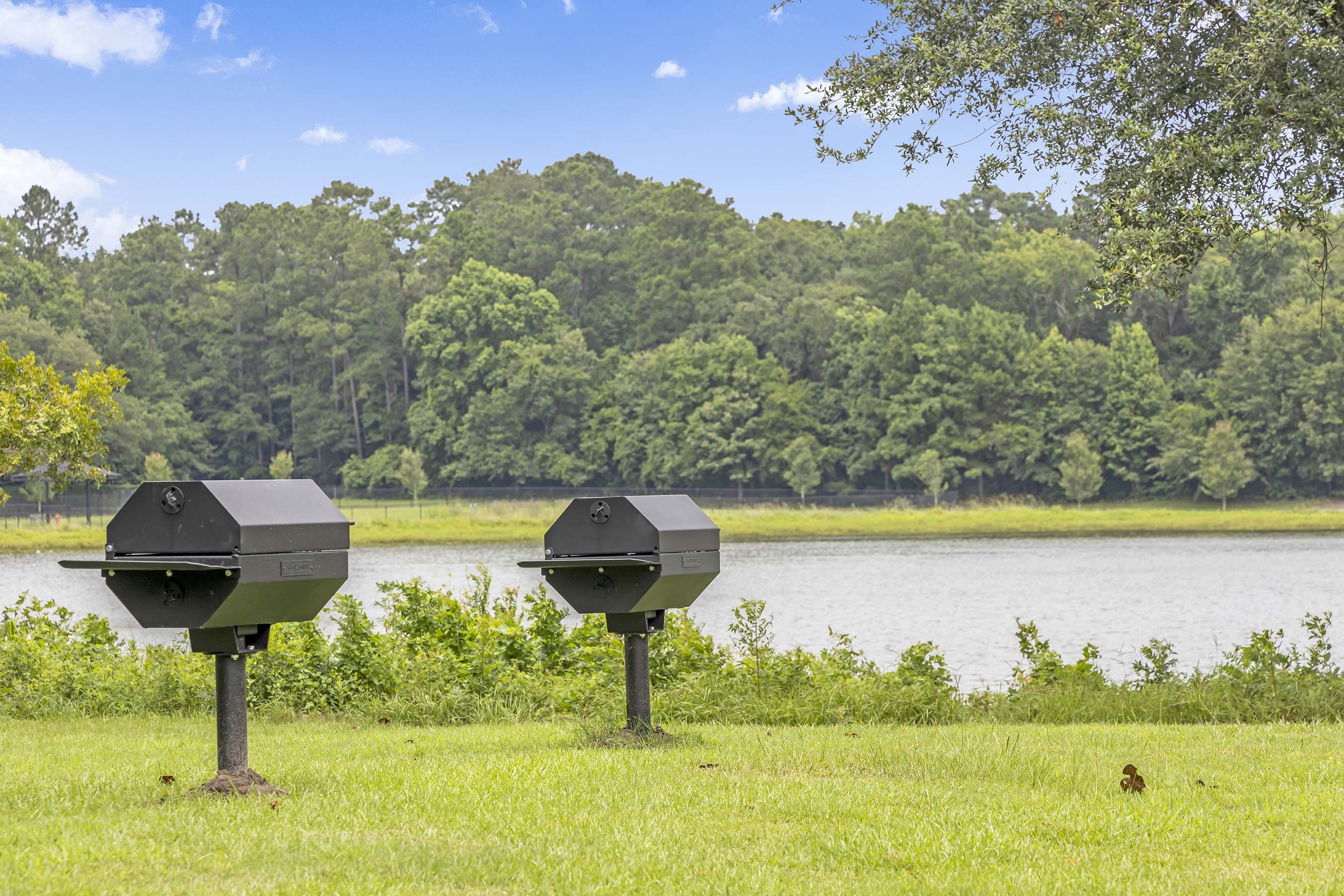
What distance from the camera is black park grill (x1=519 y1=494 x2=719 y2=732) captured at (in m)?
7.52

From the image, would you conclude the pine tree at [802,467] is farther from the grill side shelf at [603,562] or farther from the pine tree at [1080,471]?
the grill side shelf at [603,562]

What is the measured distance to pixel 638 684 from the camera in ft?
26.3

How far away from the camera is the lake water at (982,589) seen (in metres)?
22.5

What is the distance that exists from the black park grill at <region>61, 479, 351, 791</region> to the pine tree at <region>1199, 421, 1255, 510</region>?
2928 inches

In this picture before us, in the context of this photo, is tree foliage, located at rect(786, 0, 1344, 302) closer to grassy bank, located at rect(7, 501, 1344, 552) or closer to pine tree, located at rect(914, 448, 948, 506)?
grassy bank, located at rect(7, 501, 1344, 552)

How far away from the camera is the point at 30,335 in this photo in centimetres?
8138

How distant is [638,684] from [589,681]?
2320mm

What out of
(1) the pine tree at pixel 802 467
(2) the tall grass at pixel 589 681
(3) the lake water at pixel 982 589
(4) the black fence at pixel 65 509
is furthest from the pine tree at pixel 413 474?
(2) the tall grass at pixel 589 681

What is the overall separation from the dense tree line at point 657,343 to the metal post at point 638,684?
66.1 meters

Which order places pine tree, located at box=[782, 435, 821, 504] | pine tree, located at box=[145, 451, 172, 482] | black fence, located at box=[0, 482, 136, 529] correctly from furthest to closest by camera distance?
pine tree, located at box=[145, 451, 172, 482] → pine tree, located at box=[782, 435, 821, 504] → black fence, located at box=[0, 482, 136, 529]

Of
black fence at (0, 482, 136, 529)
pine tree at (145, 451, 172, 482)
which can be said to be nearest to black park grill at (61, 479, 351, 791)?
black fence at (0, 482, 136, 529)

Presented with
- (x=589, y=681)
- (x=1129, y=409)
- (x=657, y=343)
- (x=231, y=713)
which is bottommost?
(x=589, y=681)

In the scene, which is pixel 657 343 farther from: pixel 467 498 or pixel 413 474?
pixel 413 474

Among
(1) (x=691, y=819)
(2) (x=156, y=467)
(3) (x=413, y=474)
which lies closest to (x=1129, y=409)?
(3) (x=413, y=474)
